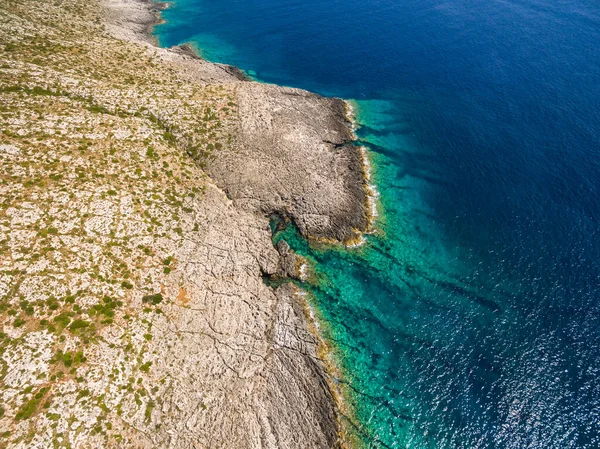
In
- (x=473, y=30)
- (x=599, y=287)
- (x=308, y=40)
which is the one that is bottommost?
(x=599, y=287)

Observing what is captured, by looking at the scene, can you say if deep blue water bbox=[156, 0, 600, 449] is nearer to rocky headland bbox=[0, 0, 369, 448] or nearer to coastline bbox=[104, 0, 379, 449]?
coastline bbox=[104, 0, 379, 449]

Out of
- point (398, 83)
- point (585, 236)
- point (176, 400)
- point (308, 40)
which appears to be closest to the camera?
point (176, 400)

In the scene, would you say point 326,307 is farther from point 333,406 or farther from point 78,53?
point 78,53

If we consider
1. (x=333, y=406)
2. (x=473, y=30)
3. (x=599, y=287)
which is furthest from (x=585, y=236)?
(x=473, y=30)

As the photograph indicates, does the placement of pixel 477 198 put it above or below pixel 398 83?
below

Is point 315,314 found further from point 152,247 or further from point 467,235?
point 467,235

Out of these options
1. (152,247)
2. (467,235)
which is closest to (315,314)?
(152,247)

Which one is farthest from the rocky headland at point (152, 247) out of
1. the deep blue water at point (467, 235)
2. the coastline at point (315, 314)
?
the deep blue water at point (467, 235)
